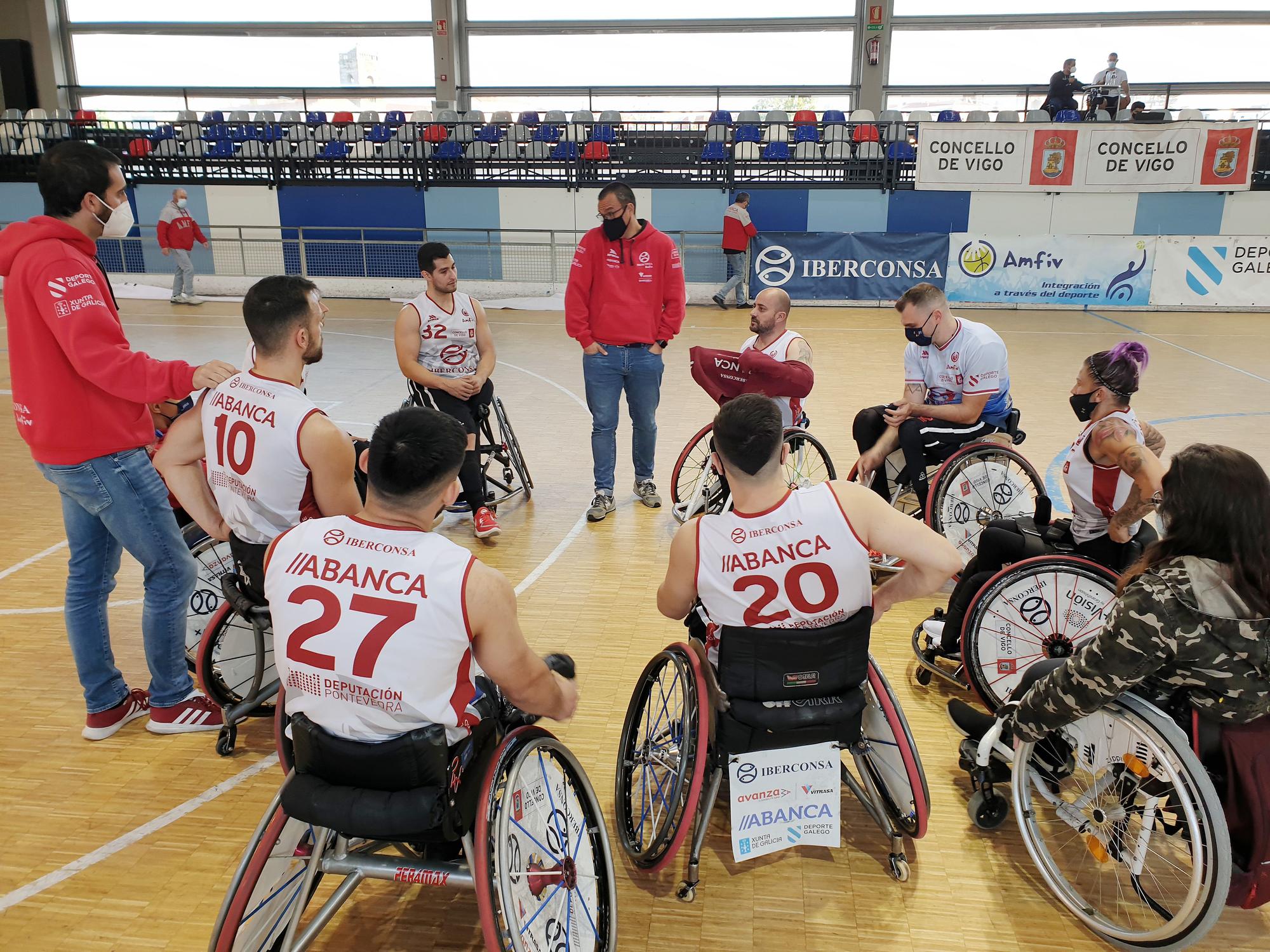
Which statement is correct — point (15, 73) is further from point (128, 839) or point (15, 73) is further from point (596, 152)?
point (128, 839)

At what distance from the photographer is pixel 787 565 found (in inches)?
91.7

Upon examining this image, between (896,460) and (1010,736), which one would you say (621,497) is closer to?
(896,460)

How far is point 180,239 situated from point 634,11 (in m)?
11.5

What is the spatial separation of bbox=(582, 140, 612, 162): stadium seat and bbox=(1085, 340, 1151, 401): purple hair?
13548 mm

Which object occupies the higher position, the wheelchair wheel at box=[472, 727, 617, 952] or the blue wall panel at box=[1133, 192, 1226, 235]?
the blue wall panel at box=[1133, 192, 1226, 235]

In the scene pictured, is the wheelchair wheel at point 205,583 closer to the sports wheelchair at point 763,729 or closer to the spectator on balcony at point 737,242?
the sports wheelchair at point 763,729

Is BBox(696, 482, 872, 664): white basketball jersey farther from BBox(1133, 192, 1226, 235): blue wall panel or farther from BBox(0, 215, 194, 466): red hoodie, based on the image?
BBox(1133, 192, 1226, 235): blue wall panel

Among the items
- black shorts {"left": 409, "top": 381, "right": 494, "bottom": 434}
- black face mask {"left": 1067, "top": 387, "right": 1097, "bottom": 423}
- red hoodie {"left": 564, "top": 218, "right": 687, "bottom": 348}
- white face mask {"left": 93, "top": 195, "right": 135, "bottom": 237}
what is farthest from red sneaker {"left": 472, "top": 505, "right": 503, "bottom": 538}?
black face mask {"left": 1067, "top": 387, "right": 1097, "bottom": 423}

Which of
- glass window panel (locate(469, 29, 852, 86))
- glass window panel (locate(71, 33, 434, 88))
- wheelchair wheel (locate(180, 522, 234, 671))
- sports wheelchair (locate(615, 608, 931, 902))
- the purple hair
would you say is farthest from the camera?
glass window panel (locate(71, 33, 434, 88))

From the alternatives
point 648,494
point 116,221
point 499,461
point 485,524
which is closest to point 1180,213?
point 648,494

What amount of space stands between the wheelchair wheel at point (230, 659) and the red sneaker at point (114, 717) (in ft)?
1.05

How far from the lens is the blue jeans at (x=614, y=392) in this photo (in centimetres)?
543

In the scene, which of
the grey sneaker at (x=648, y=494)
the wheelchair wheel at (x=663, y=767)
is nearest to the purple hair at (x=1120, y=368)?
the wheelchair wheel at (x=663, y=767)

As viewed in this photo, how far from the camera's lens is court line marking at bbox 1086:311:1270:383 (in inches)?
363
